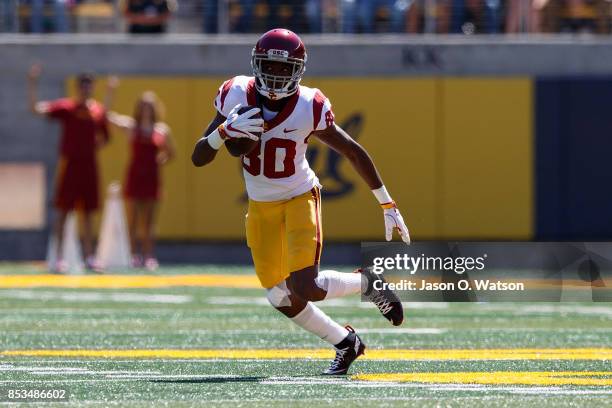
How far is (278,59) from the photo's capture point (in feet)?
24.6

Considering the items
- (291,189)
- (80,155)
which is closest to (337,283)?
(291,189)

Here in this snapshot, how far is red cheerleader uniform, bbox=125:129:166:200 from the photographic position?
53.6ft

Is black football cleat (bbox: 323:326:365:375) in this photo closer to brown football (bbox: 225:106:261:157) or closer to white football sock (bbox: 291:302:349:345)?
white football sock (bbox: 291:302:349:345)

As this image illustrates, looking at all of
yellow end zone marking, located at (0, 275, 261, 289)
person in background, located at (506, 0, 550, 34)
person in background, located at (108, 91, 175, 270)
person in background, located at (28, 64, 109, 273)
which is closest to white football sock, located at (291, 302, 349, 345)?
yellow end zone marking, located at (0, 275, 261, 289)

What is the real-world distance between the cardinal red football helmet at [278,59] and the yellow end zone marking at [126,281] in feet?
20.9

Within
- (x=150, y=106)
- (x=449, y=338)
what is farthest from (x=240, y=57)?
(x=449, y=338)

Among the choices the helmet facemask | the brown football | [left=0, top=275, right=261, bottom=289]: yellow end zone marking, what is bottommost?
[left=0, top=275, right=261, bottom=289]: yellow end zone marking

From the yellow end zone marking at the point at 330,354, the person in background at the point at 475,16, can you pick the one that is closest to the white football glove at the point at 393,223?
the yellow end zone marking at the point at 330,354

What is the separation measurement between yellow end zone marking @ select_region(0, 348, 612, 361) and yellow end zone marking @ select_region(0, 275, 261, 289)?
16.3 ft

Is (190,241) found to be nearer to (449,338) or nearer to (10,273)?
(10,273)

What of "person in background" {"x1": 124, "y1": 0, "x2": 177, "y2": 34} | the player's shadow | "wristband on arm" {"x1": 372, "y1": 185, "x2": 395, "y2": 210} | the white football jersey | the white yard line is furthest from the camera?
"person in background" {"x1": 124, "y1": 0, "x2": 177, "y2": 34}

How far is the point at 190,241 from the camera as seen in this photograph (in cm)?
1814

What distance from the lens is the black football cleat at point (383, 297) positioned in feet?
25.7

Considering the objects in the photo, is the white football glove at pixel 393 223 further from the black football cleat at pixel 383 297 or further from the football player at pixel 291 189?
the black football cleat at pixel 383 297
